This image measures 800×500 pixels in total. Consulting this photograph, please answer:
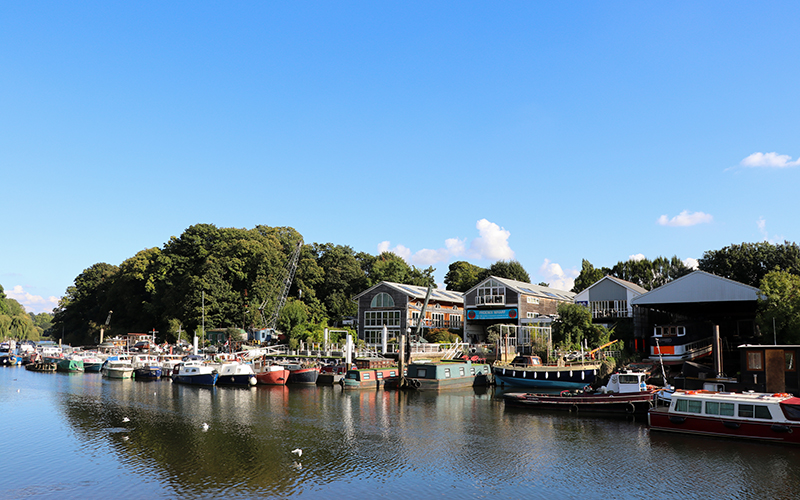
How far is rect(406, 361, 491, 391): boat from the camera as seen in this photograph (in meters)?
47.5

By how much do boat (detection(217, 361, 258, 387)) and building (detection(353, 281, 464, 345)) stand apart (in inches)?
898

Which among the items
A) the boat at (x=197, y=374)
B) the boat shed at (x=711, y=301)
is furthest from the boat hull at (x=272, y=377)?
the boat shed at (x=711, y=301)

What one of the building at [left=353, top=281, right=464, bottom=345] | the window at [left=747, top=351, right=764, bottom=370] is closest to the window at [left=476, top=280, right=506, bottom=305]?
the building at [left=353, top=281, right=464, bottom=345]

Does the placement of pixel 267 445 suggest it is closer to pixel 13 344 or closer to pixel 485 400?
pixel 485 400

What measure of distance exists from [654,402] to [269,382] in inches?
1251

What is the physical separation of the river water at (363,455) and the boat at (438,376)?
909 cm

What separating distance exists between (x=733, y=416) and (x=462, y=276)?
245 ft

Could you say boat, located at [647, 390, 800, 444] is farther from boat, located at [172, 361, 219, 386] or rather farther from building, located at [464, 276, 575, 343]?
boat, located at [172, 361, 219, 386]

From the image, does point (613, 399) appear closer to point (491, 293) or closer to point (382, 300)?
point (491, 293)

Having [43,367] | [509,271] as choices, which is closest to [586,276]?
[509,271]

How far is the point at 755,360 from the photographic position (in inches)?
1259

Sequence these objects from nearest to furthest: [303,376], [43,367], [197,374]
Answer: [303,376] → [197,374] → [43,367]

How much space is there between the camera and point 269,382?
50469 millimetres

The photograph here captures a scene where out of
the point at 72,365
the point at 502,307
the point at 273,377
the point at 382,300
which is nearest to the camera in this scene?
the point at 273,377
